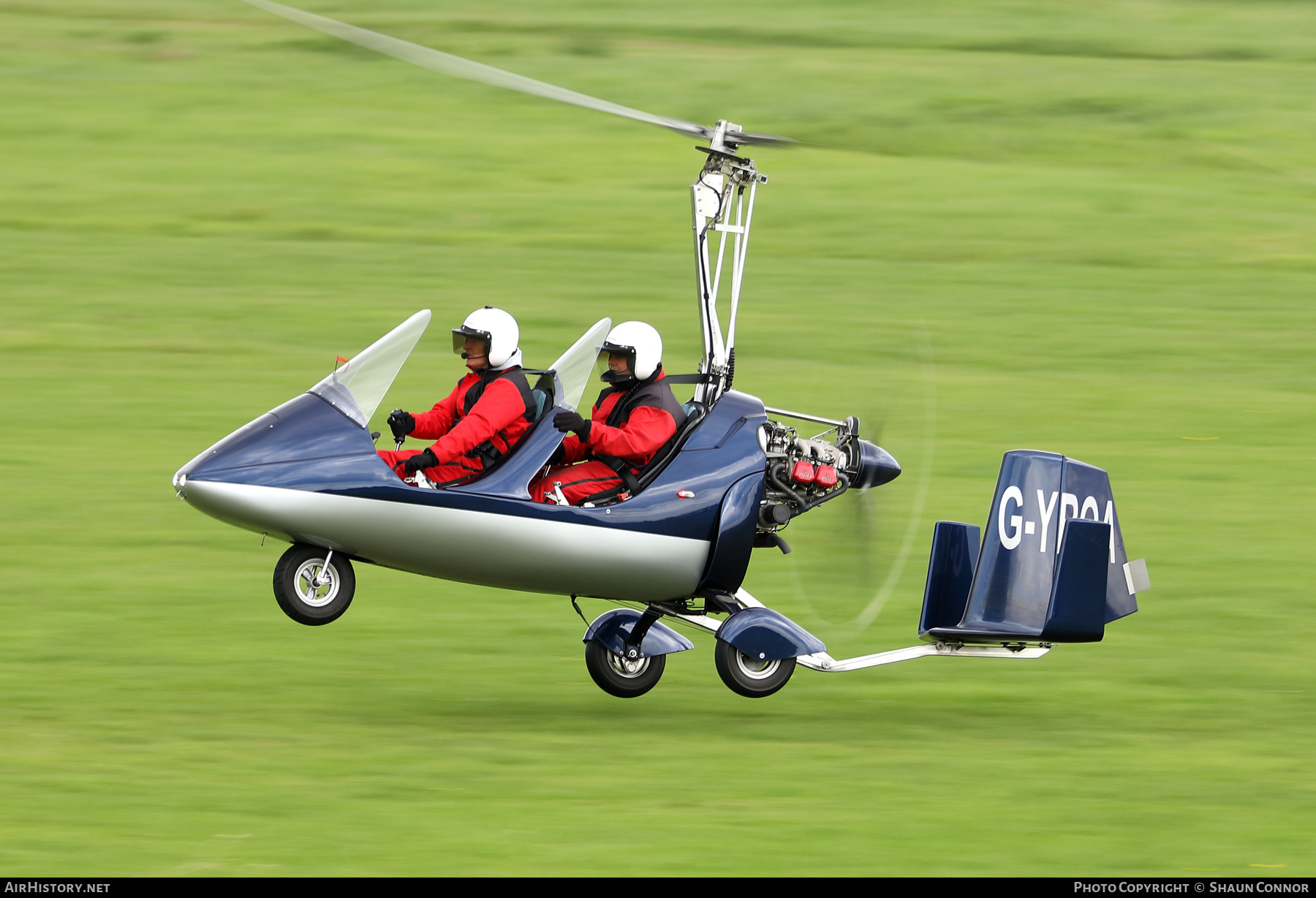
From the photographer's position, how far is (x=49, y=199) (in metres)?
28.4

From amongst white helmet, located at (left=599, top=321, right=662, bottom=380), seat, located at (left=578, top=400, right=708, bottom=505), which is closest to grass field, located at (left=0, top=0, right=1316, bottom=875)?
seat, located at (left=578, top=400, right=708, bottom=505)

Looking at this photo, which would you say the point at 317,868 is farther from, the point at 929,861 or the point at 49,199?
the point at 49,199

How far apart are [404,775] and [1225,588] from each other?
8298 millimetres

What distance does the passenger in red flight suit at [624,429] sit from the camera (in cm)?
1033

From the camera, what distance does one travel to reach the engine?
10.7m

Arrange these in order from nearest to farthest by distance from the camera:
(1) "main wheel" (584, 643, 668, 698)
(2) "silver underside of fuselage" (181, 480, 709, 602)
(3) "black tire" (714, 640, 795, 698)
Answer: (2) "silver underside of fuselage" (181, 480, 709, 602), (3) "black tire" (714, 640, 795, 698), (1) "main wheel" (584, 643, 668, 698)

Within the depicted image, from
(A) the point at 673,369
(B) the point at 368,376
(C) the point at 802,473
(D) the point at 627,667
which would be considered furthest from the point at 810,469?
(A) the point at 673,369

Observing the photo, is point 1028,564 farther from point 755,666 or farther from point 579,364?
point 579,364

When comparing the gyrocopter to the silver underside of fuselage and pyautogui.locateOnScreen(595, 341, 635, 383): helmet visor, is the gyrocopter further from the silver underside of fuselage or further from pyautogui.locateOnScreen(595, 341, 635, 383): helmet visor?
pyautogui.locateOnScreen(595, 341, 635, 383): helmet visor

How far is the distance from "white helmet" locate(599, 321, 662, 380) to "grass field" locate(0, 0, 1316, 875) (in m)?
1.42

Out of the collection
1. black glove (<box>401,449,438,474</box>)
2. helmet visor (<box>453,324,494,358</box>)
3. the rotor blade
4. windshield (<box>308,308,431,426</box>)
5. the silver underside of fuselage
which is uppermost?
the rotor blade

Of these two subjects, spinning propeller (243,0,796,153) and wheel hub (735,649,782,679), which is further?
wheel hub (735,649,782,679)

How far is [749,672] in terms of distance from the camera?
1091cm
